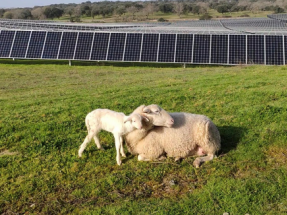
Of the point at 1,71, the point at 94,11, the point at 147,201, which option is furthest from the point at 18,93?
the point at 94,11

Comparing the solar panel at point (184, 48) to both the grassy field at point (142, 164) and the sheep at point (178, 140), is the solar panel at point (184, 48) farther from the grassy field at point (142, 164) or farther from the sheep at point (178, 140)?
the sheep at point (178, 140)

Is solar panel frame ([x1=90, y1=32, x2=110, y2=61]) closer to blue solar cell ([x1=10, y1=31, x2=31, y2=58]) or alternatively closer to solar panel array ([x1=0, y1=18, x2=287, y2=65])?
solar panel array ([x1=0, y1=18, x2=287, y2=65])

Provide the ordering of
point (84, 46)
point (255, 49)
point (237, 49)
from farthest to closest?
point (84, 46)
point (237, 49)
point (255, 49)

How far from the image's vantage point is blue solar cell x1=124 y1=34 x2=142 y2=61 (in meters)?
23.2

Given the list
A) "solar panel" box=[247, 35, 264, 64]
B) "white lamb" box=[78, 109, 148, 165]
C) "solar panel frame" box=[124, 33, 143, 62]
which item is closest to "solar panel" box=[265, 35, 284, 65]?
"solar panel" box=[247, 35, 264, 64]

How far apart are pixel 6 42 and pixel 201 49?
14053mm

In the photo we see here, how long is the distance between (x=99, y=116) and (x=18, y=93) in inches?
340

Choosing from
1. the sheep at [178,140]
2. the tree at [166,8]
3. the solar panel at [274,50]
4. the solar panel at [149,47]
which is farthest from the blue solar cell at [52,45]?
the tree at [166,8]

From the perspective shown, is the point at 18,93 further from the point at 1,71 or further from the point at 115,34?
the point at 115,34

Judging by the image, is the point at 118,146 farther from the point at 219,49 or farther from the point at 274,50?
the point at 274,50

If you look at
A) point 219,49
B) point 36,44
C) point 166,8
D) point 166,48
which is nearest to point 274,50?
point 219,49

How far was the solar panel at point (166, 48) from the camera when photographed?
900 inches

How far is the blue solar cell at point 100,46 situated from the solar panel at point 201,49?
19.9 ft

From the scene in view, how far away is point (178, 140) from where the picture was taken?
7223 mm
